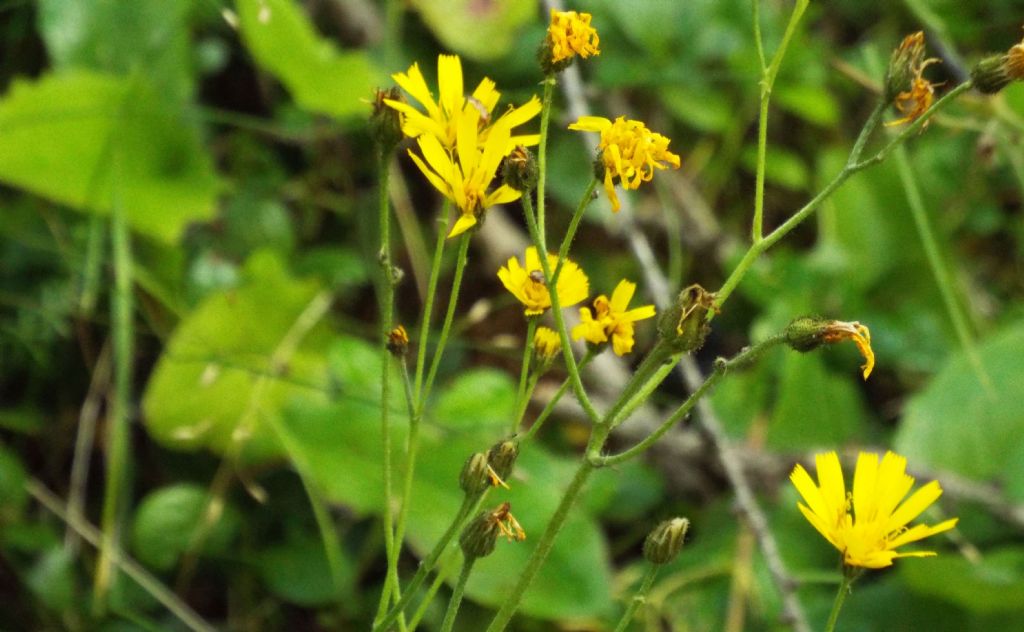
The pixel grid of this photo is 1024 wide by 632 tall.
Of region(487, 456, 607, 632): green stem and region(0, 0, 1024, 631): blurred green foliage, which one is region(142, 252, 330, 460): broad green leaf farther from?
region(487, 456, 607, 632): green stem

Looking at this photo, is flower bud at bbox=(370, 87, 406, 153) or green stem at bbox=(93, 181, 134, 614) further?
green stem at bbox=(93, 181, 134, 614)

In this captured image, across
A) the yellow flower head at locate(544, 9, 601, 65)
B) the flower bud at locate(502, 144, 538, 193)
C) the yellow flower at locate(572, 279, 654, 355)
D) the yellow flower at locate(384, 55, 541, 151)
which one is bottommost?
the yellow flower at locate(572, 279, 654, 355)

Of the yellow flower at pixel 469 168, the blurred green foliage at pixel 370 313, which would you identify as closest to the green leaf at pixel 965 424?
the blurred green foliage at pixel 370 313

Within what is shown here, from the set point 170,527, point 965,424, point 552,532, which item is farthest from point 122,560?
point 965,424

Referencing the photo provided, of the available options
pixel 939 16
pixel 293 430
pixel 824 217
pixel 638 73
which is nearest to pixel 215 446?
pixel 293 430

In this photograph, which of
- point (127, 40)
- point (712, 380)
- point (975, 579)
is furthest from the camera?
point (127, 40)

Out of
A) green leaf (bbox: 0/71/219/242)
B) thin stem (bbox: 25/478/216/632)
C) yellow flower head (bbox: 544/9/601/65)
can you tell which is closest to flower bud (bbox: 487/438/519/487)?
yellow flower head (bbox: 544/9/601/65)

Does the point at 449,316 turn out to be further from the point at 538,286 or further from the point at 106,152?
the point at 106,152
